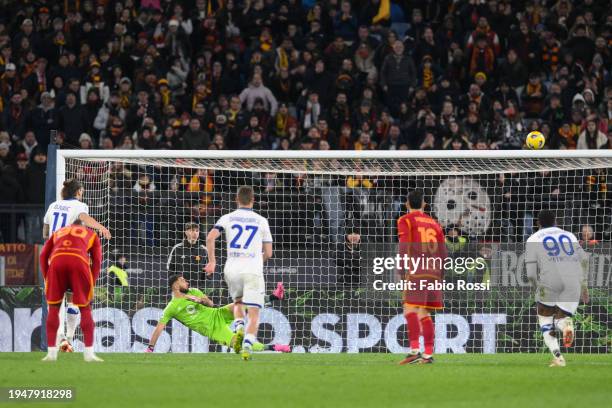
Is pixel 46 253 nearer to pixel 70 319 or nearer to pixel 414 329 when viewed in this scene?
pixel 70 319

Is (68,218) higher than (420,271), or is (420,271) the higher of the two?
(68,218)

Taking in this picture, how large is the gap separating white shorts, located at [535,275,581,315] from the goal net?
11.2 ft

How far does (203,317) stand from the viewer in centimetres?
1647

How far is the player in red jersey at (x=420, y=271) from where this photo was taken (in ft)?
45.6

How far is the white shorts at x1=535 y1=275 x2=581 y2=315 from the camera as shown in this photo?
46.5 ft

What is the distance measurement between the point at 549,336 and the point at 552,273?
2.75 ft

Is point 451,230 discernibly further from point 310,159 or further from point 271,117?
point 271,117

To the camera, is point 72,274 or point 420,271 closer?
point 72,274

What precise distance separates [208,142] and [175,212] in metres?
3.41

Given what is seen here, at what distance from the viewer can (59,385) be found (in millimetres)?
10812

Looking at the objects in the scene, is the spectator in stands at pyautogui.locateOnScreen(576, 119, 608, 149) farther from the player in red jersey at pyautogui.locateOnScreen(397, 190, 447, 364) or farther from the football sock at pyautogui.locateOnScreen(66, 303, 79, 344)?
the football sock at pyautogui.locateOnScreen(66, 303, 79, 344)

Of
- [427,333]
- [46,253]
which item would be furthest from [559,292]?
[46,253]

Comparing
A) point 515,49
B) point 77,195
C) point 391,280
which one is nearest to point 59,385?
point 77,195

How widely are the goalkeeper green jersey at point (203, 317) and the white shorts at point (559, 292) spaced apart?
4275 mm
